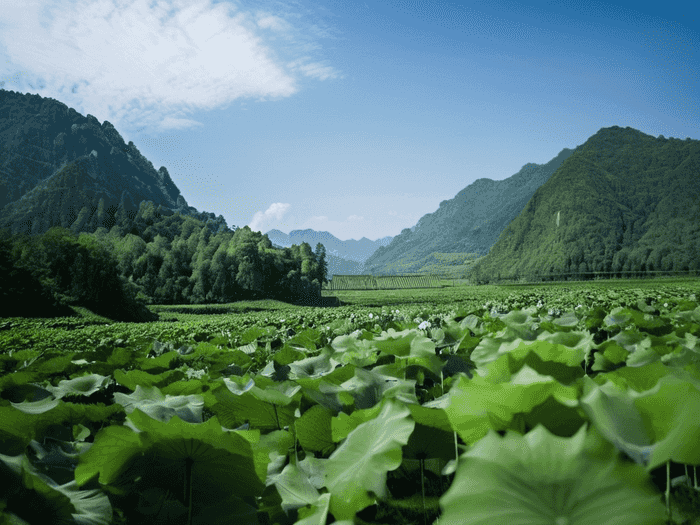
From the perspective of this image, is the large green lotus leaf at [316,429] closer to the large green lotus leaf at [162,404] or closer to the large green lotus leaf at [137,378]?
the large green lotus leaf at [162,404]

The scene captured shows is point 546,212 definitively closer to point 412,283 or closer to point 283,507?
point 412,283

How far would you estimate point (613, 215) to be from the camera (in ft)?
337

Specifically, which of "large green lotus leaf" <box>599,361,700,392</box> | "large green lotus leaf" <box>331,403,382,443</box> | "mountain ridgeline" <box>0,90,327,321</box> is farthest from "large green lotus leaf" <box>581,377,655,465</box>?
"mountain ridgeline" <box>0,90,327,321</box>

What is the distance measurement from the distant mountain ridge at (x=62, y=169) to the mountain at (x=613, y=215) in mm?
99178

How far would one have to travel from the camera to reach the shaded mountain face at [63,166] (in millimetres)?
98688

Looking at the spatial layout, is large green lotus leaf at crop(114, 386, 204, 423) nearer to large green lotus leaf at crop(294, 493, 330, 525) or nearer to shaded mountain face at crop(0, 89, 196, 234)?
large green lotus leaf at crop(294, 493, 330, 525)

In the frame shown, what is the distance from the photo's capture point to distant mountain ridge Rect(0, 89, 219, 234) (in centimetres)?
9625

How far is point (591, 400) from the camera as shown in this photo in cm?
52

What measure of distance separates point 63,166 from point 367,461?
141897 millimetres

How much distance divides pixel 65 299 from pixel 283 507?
27918 mm

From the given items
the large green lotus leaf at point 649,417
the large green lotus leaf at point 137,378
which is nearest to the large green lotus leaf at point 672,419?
the large green lotus leaf at point 649,417

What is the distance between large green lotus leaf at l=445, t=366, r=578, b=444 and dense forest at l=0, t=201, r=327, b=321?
26.9 metres

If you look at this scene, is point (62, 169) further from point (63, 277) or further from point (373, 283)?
point (63, 277)

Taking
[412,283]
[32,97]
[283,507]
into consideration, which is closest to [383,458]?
[283,507]
